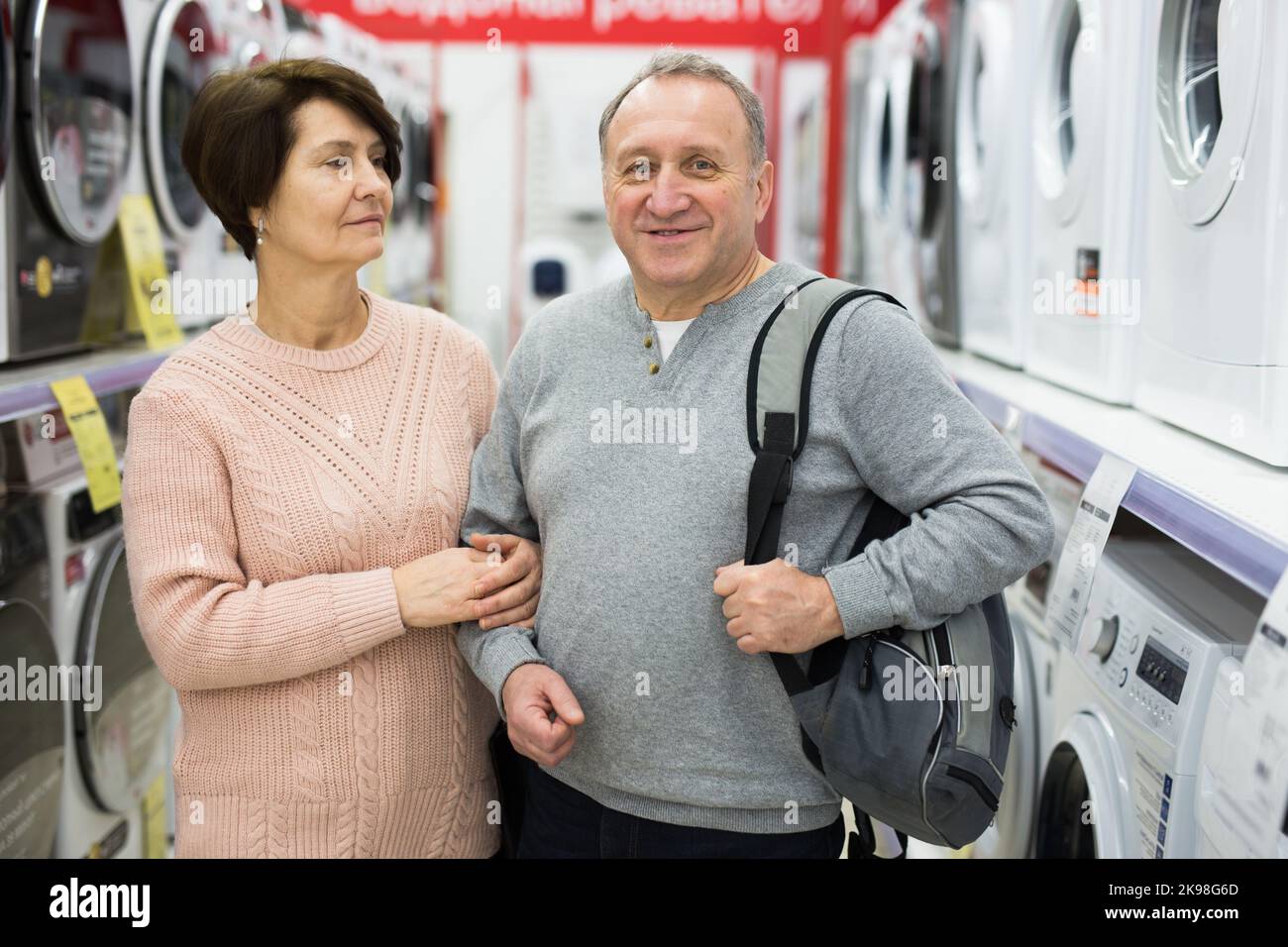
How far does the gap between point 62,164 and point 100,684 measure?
2.90 ft

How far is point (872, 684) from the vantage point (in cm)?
114

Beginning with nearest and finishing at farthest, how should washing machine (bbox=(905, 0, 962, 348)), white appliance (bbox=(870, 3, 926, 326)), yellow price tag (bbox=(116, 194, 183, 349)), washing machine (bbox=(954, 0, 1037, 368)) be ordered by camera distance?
yellow price tag (bbox=(116, 194, 183, 349))
washing machine (bbox=(954, 0, 1037, 368))
washing machine (bbox=(905, 0, 962, 348))
white appliance (bbox=(870, 3, 926, 326))

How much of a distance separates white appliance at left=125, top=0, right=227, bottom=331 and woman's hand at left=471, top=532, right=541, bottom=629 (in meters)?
1.35

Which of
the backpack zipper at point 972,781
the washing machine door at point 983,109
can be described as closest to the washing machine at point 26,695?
the backpack zipper at point 972,781

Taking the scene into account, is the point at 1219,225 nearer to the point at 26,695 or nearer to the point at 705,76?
the point at 705,76

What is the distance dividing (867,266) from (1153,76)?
263 cm

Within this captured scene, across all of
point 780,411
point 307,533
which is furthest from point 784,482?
point 307,533

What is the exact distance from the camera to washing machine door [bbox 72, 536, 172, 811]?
1965mm

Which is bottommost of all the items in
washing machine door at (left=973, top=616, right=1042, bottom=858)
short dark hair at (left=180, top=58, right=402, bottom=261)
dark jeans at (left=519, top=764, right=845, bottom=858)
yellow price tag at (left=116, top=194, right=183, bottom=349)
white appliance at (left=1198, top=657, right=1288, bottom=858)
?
washing machine door at (left=973, top=616, right=1042, bottom=858)

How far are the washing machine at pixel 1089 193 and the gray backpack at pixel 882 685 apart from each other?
86cm

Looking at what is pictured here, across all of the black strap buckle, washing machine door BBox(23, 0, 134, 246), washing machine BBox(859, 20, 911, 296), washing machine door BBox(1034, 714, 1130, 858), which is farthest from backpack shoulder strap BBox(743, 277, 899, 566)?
washing machine BBox(859, 20, 911, 296)

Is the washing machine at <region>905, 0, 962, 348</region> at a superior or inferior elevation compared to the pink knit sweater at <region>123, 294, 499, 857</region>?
superior

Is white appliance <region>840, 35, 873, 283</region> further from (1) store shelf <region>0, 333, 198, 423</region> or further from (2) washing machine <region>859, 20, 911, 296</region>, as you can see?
(1) store shelf <region>0, 333, 198, 423</region>

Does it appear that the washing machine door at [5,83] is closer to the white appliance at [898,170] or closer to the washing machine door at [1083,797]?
the washing machine door at [1083,797]
